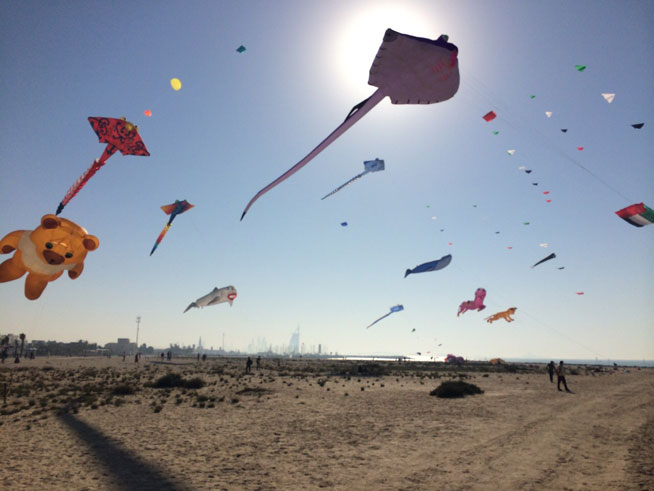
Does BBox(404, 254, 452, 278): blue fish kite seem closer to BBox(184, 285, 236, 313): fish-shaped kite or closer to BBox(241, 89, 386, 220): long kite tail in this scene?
BBox(241, 89, 386, 220): long kite tail

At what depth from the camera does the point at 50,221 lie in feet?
35.2

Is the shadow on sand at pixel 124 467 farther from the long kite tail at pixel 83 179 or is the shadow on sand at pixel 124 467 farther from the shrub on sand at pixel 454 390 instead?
the shrub on sand at pixel 454 390

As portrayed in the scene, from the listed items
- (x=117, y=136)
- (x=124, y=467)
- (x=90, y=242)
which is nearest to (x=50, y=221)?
(x=90, y=242)

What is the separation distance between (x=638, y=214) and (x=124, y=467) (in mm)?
16093

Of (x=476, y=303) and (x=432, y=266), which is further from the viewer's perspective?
(x=476, y=303)

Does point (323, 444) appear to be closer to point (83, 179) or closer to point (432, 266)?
point (83, 179)

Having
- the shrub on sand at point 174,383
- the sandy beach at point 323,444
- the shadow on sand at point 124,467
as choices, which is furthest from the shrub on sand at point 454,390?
the shadow on sand at point 124,467

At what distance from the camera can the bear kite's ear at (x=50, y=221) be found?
35.1 ft

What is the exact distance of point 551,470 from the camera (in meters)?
8.12

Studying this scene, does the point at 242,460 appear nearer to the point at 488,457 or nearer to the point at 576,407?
the point at 488,457

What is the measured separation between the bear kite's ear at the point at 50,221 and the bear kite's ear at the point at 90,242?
848mm

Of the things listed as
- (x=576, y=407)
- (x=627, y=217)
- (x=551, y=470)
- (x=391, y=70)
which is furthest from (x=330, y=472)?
(x=576, y=407)

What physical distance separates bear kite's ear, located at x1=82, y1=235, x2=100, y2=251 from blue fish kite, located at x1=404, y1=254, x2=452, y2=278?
15.9m

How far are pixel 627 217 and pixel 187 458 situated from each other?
48.7ft
